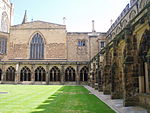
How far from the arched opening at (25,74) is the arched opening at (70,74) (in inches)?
265

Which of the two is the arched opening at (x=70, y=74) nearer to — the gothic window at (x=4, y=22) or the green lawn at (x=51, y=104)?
the green lawn at (x=51, y=104)

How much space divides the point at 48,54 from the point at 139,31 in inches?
1057

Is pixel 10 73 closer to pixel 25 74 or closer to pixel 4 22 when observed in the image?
pixel 25 74

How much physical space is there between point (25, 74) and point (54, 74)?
204 inches

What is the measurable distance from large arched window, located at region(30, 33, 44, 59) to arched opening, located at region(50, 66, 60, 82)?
490cm

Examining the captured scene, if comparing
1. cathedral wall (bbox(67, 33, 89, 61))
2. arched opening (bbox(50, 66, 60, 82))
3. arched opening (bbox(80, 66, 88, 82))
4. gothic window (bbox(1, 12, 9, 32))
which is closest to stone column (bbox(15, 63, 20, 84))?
arched opening (bbox(50, 66, 60, 82))

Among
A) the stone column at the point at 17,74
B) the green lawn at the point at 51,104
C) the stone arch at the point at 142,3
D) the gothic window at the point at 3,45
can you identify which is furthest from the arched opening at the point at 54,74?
the stone arch at the point at 142,3

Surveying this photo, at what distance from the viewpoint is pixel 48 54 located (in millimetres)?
35156

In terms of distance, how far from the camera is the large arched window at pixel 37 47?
35.5 meters

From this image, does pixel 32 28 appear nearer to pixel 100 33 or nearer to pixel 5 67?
pixel 5 67

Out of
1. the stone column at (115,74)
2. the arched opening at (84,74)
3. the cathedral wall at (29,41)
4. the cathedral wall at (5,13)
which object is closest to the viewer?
the stone column at (115,74)

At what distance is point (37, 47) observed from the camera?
35.7 metres

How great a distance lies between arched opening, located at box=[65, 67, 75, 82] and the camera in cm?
3144

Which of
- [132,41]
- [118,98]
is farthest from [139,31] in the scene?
[118,98]
